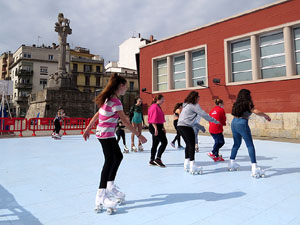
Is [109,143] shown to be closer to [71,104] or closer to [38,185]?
[38,185]

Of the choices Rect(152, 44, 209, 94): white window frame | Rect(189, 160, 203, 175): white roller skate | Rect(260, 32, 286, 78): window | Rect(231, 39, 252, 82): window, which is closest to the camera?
Rect(189, 160, 203, 175): white roller skate

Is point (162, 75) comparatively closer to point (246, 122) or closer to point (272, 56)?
point (272, 56)

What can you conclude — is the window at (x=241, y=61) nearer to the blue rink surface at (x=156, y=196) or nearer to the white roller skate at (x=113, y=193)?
the blue rink surface at (x=156, y=196)

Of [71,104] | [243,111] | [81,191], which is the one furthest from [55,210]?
[71,104]

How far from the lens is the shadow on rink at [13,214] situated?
7.54 feet

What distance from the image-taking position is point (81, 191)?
3295 millimetres

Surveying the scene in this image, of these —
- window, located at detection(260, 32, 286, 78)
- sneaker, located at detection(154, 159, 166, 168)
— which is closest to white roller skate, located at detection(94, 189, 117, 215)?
sneaker, located at detection(154, 159, 166, 168)

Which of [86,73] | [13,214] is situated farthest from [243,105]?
Answer: [86,73]

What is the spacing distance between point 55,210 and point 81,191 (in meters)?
0.70

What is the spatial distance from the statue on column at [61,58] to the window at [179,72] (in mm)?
14753

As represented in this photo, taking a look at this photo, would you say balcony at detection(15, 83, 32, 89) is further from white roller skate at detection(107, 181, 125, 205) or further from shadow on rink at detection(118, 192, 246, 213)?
shadow on rink at detection(118, 192, 246, 213)

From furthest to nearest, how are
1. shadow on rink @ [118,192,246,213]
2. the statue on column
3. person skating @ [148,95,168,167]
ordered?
the statue on column
person skating @ [148,95,168,167]
shadow on rink @ [118,192,246,213]

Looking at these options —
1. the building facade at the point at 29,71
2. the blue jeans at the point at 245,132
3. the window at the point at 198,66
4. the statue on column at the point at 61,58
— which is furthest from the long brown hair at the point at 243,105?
the building facade at the point at 29,71

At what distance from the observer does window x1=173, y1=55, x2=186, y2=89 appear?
16.4m
